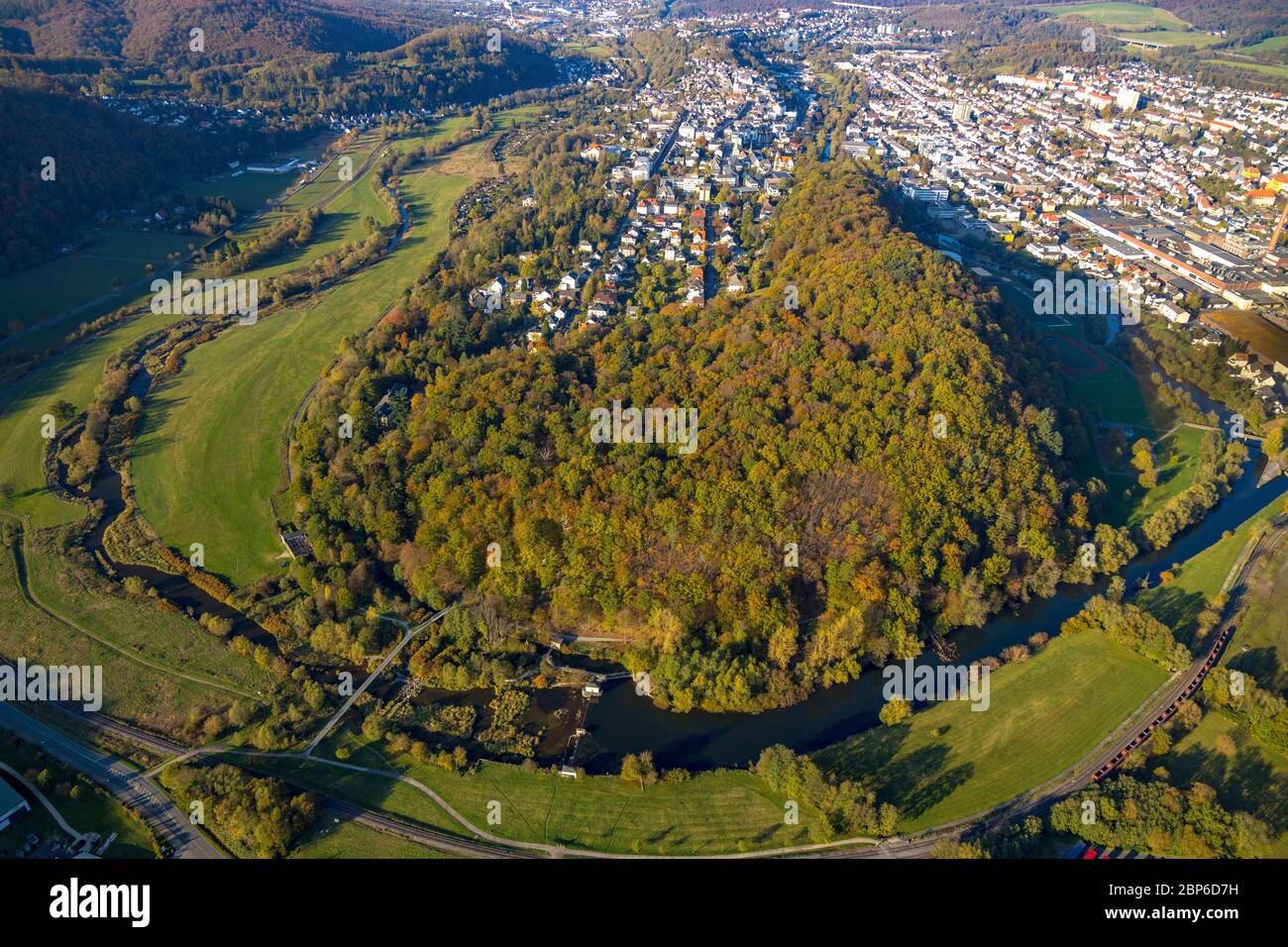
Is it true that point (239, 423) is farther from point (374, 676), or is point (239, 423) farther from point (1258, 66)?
point (1258, 66)

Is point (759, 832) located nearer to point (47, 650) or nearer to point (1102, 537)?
point (1102, 537)

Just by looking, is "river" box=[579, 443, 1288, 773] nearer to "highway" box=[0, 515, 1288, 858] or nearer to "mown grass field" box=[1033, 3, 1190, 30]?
"highway" box=[0, 515, 1288, 858]

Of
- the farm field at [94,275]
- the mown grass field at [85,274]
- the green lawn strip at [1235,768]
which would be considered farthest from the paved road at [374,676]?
the mown grass field at [85,274]

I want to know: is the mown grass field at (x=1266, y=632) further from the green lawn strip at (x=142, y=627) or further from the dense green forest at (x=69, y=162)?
the dense green forest at (x=69, y=162)

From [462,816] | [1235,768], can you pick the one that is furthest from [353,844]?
[1235,768]

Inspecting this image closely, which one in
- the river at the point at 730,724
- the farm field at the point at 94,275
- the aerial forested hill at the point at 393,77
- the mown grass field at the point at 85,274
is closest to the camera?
the river at the point at 730,724
